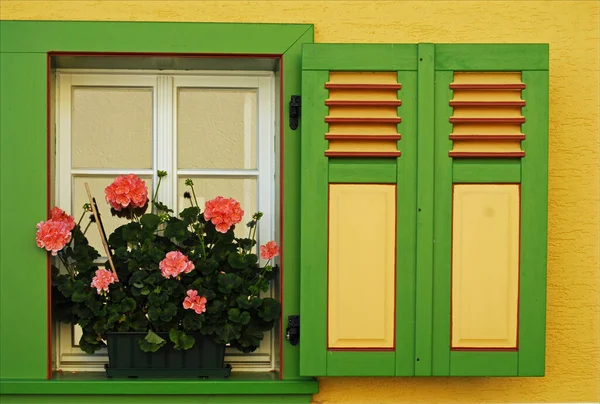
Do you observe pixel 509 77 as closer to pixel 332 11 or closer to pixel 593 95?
pixel 593 95

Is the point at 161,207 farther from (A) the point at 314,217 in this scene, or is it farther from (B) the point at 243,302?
(A) the point at 314,217

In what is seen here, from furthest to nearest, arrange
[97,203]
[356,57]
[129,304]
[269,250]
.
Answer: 1. [97,203]
2. [269,250]
3. [129,304]
4. [356,57]

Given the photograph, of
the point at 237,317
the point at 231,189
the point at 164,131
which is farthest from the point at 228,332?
the point at 164,131

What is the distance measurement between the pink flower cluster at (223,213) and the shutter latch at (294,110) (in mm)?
407

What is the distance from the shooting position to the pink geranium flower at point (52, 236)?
3924 millimetres

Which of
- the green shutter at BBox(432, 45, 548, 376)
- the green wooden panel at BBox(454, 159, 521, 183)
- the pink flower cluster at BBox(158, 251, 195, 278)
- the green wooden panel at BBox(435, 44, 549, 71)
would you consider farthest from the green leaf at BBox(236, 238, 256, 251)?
the green wooden panel at BBox(435, 44, 549, 71)

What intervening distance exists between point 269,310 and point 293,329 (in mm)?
129

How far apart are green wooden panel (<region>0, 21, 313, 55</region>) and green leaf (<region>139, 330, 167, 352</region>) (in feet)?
3.89

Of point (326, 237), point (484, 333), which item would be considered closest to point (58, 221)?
point (326, 237)

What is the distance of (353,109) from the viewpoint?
3.89m

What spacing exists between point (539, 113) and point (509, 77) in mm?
191

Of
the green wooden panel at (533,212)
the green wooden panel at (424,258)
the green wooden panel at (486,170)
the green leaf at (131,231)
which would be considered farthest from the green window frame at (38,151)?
the green wooden panel at (533,212)

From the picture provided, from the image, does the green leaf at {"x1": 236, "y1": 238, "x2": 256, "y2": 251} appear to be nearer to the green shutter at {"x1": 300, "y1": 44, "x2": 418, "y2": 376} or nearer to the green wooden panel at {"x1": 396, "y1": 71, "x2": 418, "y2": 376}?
the green shutter at {"x1": 300, "y1": 44, "x2": 418, "y2": 376}

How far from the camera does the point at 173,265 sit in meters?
3.91
